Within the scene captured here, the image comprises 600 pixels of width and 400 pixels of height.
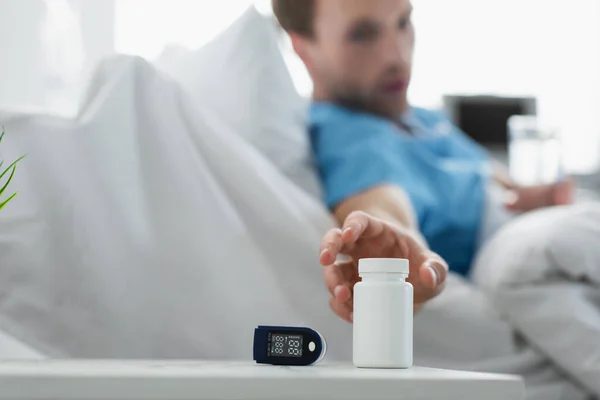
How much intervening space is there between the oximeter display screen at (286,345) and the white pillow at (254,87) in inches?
23.4

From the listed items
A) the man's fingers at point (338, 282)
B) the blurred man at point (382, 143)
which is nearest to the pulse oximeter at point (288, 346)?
the man's fingers at point (338, 282)

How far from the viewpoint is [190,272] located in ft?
3.29

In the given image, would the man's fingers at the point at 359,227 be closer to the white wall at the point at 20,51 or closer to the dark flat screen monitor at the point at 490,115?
the white wall at the point at 20,51

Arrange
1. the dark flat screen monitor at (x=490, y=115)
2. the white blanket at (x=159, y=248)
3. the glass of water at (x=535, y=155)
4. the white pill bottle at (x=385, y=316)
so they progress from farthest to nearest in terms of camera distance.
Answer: the dark flat screen monitor at (x=490, y=115) < the glass of water at (x=535, y=155) < the white blanket at (x=159, y=248) < the white pill bottle at (x=385, y=316)

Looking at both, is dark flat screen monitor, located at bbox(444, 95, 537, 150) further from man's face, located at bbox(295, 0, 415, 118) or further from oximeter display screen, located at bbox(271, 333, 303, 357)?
oximeter display screen, located at bbox(271, 333, 303, 357)

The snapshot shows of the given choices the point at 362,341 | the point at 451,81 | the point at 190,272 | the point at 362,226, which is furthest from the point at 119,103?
the point at 451,81

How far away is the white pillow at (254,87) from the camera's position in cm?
128

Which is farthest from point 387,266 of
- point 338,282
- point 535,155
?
point 535,155

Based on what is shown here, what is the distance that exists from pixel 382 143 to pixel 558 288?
408mm

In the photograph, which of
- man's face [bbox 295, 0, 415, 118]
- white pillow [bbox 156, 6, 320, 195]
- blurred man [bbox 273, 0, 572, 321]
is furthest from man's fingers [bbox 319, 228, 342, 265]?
man's face [bbox 295, 0, 415, 118]

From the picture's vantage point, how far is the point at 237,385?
53 cm

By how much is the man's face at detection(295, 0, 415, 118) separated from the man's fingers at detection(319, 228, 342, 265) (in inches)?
24.4

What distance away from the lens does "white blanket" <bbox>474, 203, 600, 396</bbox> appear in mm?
1047

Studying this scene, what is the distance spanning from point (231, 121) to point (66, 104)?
0.27m
